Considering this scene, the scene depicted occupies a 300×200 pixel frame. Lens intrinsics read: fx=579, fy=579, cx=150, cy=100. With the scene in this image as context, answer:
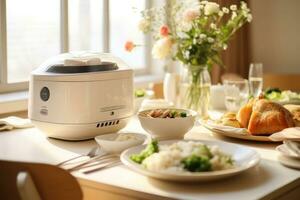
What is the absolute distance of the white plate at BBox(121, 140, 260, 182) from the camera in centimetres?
135

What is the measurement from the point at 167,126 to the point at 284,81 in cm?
176

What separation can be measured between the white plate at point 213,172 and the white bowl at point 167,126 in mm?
148

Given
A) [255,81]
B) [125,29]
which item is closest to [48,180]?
[255,81]

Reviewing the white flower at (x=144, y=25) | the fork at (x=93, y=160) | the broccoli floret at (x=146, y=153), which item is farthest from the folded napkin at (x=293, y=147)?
the white flower at (x=144, y=25)

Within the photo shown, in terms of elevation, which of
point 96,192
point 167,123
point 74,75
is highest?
point 74,75

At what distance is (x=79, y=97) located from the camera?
5.96ft

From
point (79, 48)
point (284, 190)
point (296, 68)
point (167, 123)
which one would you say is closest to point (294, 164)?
point (284, 190)

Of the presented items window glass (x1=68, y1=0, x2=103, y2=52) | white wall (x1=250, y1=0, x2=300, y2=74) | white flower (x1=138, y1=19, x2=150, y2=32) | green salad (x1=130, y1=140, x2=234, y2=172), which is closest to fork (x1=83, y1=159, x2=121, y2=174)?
green salad (x1=130, y1=140, x2=234, y2=172)

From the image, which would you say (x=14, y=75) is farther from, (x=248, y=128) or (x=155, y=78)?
(x=248, y=128)

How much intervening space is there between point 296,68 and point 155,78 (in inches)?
44.9

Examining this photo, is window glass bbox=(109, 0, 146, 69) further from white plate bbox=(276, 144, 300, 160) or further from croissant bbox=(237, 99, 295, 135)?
white plate bbox=(276, 144, 300, 160)

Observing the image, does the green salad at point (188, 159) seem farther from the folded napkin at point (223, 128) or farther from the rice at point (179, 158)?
the folded napkin at point (223, 128)

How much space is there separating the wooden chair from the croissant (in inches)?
60.1

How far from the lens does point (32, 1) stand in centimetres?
279
